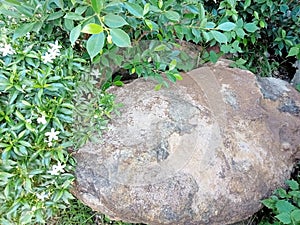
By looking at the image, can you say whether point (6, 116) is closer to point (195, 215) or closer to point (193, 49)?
point (195, 215)

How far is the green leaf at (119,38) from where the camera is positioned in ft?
3.18

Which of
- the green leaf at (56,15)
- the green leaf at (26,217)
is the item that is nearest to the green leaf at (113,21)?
the green leaf at (56,15)

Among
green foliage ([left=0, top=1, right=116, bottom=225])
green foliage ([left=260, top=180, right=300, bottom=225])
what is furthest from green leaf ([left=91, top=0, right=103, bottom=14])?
green foliage ([left=260, top=180, right=300, bottom=225])

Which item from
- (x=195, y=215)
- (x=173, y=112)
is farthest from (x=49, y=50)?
(x=195, y=215)

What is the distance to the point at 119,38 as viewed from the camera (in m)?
0.97

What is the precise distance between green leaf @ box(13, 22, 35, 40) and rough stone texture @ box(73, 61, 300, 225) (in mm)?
492

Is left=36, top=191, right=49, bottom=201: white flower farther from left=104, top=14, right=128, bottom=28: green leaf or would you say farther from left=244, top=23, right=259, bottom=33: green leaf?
left=244, top=23, right=259, bottom=33: green leaf

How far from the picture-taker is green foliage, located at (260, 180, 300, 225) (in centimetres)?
156

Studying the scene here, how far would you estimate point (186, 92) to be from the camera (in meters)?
1.71

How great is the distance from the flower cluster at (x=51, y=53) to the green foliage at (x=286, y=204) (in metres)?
1.05

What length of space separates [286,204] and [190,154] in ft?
1.56

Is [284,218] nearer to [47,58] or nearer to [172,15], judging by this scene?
[172,15]

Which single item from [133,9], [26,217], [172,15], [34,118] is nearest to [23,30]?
[34,118]

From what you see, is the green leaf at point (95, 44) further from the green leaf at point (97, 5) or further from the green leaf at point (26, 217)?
the green leaf at point (26, 217)
